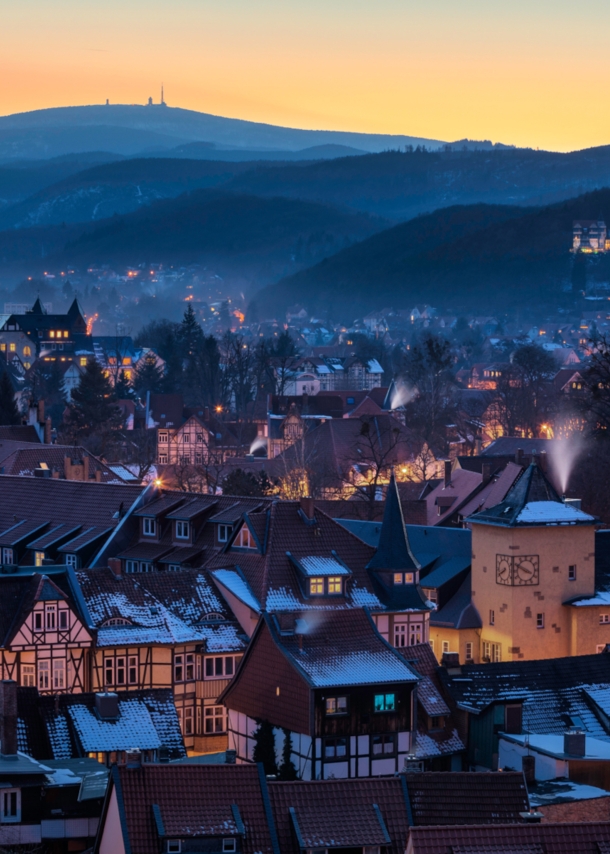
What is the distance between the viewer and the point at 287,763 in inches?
1737

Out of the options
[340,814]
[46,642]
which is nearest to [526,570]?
[46,642]

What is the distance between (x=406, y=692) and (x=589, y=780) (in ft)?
18.7

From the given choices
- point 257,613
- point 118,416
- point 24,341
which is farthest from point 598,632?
point 24,341

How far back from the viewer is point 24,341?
193m

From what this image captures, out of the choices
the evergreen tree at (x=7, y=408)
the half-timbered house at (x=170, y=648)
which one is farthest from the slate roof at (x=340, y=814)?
the evergreen tree at (x=7, y=408)

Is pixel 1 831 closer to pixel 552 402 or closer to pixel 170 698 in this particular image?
pixel 170 698

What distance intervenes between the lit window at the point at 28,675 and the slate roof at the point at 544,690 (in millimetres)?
10982

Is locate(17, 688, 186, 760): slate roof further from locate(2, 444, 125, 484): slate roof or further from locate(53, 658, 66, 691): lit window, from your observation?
locate(2, 444, 125, 484): slate roof

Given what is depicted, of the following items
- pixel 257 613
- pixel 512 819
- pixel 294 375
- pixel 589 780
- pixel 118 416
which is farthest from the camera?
pixel 294 375

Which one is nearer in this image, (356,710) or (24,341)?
(356,710)

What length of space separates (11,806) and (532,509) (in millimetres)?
24249

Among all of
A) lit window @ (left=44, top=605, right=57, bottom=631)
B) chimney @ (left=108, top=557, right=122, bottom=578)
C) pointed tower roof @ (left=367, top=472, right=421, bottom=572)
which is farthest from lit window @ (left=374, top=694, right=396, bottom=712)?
chimney @ (left=108, top=557, right=122, bottom=578)

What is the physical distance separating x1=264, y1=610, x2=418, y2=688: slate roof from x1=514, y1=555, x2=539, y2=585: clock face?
973 cm

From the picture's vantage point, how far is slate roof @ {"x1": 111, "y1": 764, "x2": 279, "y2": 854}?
110ft
